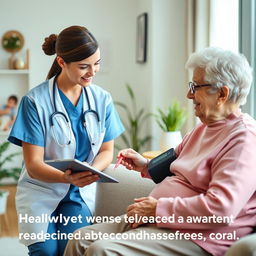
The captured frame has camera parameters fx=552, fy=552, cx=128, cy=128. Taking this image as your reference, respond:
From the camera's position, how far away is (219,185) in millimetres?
1826

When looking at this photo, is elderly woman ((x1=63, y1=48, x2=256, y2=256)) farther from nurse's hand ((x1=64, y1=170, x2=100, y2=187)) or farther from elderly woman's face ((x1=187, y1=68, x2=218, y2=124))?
nurse's hand ((x1=64, y1=170, x2=100, y2=187))

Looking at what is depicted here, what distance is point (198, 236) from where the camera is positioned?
6.24 feet

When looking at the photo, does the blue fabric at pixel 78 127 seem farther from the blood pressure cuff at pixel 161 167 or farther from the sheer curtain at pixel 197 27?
the sheer curtain at pixel 197 27

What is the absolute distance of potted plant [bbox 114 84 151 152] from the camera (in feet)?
15.6

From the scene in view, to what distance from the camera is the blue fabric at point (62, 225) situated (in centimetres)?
233

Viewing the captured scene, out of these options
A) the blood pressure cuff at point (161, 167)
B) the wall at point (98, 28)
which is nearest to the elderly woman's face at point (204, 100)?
the blood pressure cuff at point (161, 167)

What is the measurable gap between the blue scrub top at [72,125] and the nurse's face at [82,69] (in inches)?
4.7

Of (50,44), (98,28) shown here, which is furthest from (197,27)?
(50,44)

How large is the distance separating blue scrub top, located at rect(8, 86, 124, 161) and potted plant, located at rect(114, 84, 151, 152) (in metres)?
1.97

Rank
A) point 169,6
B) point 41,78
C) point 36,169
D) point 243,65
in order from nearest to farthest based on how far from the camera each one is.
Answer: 1. point 243,65
2. point 36,169
3. point 169,6
4. point 41,78

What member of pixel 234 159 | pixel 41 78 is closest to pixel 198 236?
pixel 234 159

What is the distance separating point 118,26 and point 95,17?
224 millimetres

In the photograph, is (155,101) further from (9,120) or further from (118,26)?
(9,120)

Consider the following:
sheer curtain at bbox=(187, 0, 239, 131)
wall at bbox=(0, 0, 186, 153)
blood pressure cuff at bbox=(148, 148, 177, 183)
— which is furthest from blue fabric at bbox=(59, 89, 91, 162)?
wall at bbox=(0, 0, 186, 153)
